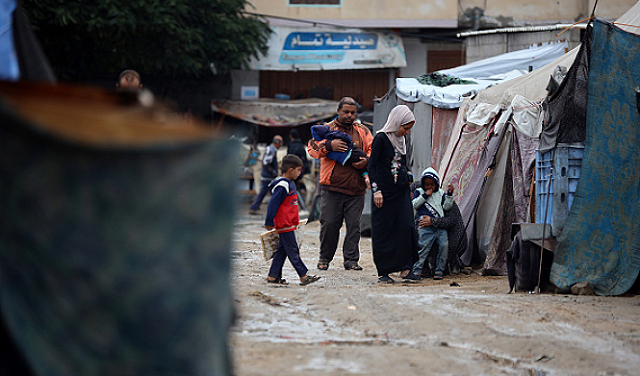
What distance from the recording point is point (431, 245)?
7.65 metres

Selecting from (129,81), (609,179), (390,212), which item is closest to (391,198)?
(390,212)

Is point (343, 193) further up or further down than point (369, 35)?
further down

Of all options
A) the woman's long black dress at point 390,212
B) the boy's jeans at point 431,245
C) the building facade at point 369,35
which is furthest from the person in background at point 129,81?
the building facade at point 369,35

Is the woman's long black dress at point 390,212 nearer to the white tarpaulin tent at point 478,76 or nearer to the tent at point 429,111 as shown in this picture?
Result: the tent at point 429,111

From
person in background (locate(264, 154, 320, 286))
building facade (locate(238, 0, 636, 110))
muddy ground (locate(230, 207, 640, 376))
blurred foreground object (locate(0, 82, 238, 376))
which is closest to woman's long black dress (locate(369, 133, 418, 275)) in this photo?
muddy ground (locate(230, 207, 640, 376))

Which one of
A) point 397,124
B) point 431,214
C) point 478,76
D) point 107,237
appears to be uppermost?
point 478,76

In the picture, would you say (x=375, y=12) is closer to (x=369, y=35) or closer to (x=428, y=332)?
(x=369, y=35)

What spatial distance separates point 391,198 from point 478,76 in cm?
613

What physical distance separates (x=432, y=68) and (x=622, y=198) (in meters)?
15.0

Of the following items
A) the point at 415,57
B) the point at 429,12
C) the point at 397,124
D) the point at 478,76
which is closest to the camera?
the point at 397,124

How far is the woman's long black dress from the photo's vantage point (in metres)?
6.98

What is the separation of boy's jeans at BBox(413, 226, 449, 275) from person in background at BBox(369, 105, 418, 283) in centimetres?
62

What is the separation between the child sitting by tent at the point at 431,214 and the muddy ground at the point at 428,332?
110cm

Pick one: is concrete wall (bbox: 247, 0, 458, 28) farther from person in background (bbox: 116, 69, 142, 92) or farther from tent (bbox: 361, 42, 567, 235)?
person in background (bbox: 116, 69, 142, 92)
